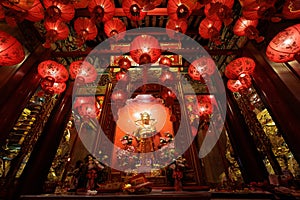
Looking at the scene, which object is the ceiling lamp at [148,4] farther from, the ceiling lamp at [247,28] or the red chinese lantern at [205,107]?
the red chinese lantern at [205,107]

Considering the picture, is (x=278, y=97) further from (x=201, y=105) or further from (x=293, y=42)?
(x=201, y=105)

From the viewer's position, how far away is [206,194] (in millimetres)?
2656

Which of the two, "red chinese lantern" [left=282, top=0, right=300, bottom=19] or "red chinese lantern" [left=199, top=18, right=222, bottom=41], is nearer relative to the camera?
"red chinese lantern" [left=282, top=0, right=300, bottom=19]

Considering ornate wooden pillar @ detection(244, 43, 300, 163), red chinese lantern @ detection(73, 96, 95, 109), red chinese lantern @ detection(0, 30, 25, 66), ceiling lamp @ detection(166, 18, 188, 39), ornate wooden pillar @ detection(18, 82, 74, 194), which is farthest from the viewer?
red chinese lantern @ detection(73, 96, 95, 109)

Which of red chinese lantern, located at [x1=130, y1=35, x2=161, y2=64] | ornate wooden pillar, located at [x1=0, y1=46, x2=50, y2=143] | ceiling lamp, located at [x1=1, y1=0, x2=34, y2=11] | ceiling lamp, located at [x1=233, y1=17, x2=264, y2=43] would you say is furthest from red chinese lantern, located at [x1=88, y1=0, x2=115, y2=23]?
ceiling lamp, located at [x1=233, y1=17, x2=264, y2=43]

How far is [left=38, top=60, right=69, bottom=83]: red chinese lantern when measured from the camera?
13.7ft

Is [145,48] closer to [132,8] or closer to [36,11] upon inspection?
[132,8]

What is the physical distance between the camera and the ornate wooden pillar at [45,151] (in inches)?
150

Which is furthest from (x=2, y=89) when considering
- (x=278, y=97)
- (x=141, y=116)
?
(x=278, y=97)

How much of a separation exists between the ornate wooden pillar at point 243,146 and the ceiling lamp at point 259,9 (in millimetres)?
3096

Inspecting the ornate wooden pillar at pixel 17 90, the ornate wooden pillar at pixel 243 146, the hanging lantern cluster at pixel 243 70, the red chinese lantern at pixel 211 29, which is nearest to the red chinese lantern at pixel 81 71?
the ornate wooden pillar at pixel 17 90

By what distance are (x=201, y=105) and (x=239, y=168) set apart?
2.24 m

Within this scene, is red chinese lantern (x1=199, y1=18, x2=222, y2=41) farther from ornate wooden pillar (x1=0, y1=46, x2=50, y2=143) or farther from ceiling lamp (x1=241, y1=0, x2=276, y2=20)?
ornate wooden pillar (x1=0, y1=46, x2=50, y2=143)

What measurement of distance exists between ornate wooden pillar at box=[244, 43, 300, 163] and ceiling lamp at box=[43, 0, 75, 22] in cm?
517
